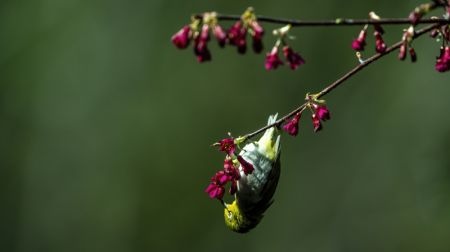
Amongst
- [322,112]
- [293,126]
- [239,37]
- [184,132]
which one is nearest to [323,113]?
[322,112]

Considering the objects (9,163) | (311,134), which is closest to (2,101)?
(9,163)

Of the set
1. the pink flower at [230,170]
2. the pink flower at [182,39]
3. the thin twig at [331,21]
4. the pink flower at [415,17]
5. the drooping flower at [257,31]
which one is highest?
the pink flower at [182,39]

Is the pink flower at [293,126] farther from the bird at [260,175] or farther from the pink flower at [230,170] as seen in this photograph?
the bird at [260,175]

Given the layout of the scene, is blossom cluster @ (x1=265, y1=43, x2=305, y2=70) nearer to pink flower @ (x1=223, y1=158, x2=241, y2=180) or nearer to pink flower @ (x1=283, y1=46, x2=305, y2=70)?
pink flower @ (x1=283, y1=46, x2=305, y2=70)

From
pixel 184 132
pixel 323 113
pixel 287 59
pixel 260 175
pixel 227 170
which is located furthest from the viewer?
pixel 184 132

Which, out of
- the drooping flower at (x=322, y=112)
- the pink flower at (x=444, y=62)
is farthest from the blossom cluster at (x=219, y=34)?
the pink flower at (x=444, y=62)

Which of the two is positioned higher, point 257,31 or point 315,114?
point 257,31

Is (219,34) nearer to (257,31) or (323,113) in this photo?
(257,31)
